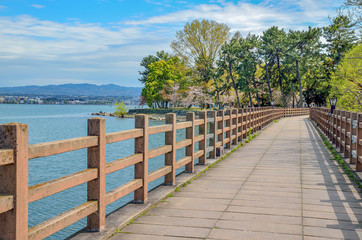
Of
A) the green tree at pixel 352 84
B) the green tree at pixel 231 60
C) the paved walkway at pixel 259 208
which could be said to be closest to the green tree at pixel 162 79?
the green tree at pixel 231 60

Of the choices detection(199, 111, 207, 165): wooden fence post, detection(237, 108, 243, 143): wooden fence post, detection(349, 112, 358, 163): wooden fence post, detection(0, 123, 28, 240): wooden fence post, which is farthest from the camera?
detection(237, 108, 243, 143): wooden fence post

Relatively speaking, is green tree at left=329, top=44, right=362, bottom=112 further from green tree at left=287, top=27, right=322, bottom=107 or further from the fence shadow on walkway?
green tree at left=287, top=27, right=322, bottom=107

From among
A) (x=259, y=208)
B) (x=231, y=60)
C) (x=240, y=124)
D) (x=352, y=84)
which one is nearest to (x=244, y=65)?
(x=231, y=60)

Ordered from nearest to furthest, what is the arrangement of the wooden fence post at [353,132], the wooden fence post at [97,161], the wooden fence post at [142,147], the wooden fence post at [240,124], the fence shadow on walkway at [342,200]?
the wooden fence post at [97,161] < the fence shadow on walkway at [342,200] < the wooden fence post at [142,147] < the wooden fence post at [353,132] < the wooden fence post at [240,124]

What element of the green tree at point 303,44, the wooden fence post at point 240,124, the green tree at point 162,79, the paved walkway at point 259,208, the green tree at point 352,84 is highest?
the green tree at point 303,44

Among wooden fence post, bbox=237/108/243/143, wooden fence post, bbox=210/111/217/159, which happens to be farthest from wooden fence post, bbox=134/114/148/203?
wooden fence post, bbox=237/108/243/143

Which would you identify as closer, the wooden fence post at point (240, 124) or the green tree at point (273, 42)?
the wooden fence post at point (240, 124)

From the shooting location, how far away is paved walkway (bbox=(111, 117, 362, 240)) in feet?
16.0

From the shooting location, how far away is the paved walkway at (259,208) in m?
4.88

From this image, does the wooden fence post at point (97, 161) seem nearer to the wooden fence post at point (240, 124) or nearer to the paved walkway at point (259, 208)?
the paved walkway at point (259, 208)

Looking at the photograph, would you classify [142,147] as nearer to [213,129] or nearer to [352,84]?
[213,129]

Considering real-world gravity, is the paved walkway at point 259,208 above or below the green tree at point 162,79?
below

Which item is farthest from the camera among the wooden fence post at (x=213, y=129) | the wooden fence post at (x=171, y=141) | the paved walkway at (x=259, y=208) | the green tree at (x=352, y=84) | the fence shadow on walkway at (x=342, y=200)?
the green tree at (x=352, y=84)

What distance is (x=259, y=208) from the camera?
604cm
